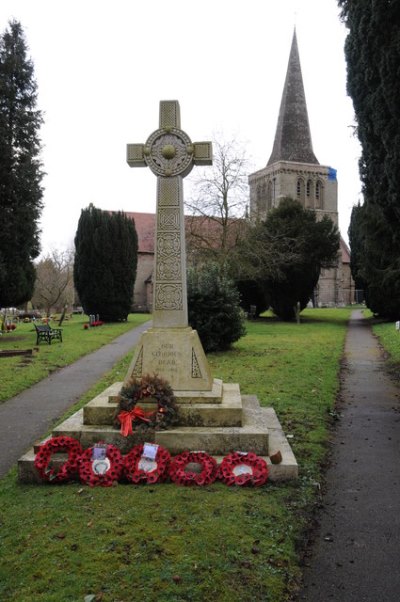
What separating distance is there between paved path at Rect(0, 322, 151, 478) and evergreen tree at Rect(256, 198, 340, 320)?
17.8m

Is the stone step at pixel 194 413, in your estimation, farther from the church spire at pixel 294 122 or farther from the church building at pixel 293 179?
the church spire at pixel 294 122

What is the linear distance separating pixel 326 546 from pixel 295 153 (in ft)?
192

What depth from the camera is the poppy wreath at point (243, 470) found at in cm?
471

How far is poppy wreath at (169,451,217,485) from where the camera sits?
4.70m

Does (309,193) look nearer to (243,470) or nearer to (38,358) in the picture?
(38,358)

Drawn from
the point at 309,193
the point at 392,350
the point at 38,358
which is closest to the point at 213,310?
the point at 38,358

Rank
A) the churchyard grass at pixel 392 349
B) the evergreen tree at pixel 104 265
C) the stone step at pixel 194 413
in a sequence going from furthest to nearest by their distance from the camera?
the evergreen tree at pixel 104 265, the churchyard grass at pixel 392 349, the stone step at pixel 194 413

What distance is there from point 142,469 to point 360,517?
2.02 m

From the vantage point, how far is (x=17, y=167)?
2005 cm

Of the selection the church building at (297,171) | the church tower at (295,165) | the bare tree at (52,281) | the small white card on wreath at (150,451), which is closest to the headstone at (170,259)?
the small white card on wreath at (150,451)

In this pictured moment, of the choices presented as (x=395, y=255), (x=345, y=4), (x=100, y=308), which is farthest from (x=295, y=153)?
(x=345, y=4)

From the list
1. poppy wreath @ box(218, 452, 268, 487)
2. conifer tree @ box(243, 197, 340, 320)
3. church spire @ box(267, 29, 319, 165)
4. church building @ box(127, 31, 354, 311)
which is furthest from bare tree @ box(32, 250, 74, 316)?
poppy wreath @ box(218, 452, 268, 487)

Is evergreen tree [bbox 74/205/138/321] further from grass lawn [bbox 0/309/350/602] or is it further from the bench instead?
grass lawn [bbox 0/309/350/602]

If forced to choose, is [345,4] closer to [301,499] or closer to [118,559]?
[301,499]
